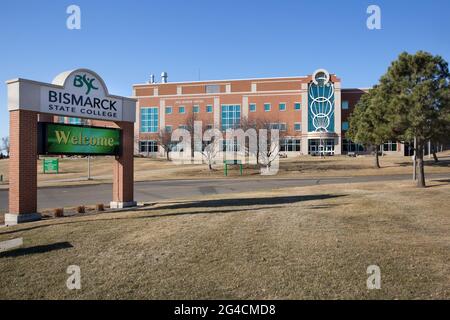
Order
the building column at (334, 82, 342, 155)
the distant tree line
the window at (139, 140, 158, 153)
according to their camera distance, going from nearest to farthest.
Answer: the distant tree line < the building column at (334, 82, 342, 155) < the window at (139, 140, 158, 153)

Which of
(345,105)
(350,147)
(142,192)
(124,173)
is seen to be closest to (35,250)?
(124,173)

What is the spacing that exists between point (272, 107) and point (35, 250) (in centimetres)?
7054

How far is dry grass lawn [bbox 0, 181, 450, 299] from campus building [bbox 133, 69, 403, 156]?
5947cm

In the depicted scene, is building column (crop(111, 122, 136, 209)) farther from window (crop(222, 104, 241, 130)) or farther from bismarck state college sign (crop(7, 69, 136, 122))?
window (crop(222, 104, 241, 130))

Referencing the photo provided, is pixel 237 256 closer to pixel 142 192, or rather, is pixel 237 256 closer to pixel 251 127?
pixel 142 192

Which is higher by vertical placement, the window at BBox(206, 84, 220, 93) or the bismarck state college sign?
the window at BBox(206, 84, 220, 93)

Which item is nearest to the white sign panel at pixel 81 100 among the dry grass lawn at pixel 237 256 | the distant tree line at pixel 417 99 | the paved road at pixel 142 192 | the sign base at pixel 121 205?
the sign base at pixel 121 205

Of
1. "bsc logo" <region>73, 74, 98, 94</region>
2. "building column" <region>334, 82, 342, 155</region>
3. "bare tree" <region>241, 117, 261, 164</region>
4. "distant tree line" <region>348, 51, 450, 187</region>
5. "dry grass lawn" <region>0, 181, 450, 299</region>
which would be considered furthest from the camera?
"building column" <region>334, 82, 342, 155</region>

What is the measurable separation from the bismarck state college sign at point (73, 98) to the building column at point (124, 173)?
1.80ft

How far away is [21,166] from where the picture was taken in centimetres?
1250

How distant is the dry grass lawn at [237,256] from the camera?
571 centimetres

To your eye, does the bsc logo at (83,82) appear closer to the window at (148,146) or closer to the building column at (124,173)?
the building column at (124,173)

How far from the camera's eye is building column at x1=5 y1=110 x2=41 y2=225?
12383 mm

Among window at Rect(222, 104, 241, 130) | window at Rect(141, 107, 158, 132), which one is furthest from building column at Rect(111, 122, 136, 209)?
window at Rect(141, 107, 158, 132)
